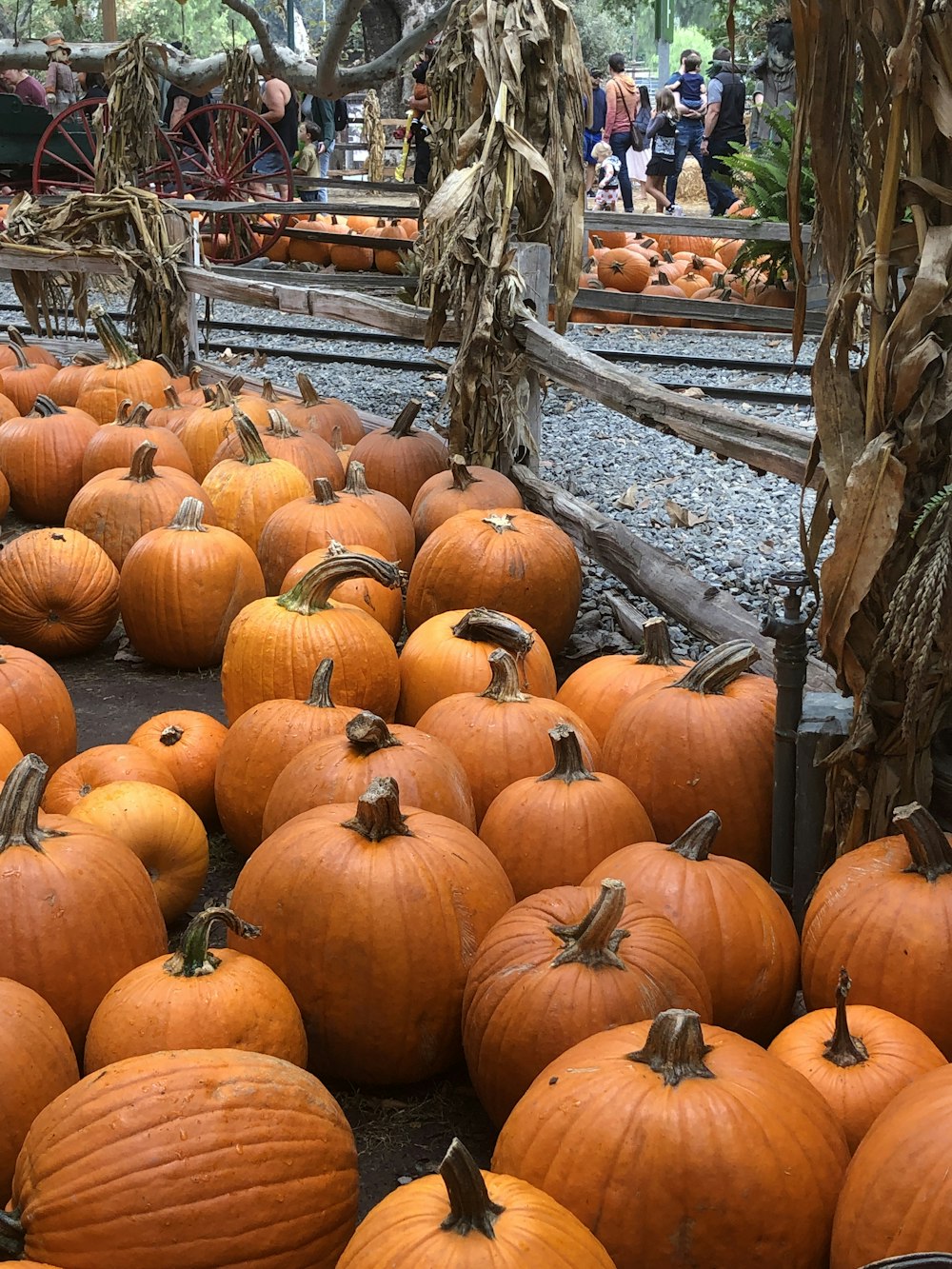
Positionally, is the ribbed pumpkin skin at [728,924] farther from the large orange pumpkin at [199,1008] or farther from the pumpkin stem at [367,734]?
the large orange pumpkin at [199,1008]

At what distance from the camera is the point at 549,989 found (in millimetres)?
2256

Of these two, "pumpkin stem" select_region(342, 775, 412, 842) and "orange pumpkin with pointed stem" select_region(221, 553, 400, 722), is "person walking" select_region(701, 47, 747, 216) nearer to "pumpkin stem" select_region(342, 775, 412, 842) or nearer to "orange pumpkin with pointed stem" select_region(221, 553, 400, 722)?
"orange pumpkin with pointed stem" select_region(221, 553, 400, 722)

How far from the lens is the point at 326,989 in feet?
8.29

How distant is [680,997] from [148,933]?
1105 millimetres

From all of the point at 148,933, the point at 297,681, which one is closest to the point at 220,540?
the point at 297,681

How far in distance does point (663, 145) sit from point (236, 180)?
7.19 metres

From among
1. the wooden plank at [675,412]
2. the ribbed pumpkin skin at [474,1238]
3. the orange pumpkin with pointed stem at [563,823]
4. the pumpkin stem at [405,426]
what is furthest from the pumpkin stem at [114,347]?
the ribbed pumpkin skin at [474,1238]

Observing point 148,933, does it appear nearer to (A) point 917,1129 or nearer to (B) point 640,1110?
(B) point 640,1110

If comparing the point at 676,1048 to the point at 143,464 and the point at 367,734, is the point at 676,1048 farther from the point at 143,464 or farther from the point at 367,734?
the point at 143,464

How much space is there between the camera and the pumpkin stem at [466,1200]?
1.51 meters

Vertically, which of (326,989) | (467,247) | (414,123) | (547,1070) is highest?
(414,123)

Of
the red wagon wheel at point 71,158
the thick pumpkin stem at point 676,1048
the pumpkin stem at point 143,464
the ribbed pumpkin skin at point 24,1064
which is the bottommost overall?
the ribbed pumpkin skin at point 24,1064

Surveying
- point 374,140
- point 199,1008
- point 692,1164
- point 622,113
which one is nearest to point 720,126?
point 622,113

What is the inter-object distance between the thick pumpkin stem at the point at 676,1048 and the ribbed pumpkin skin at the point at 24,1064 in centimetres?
100
